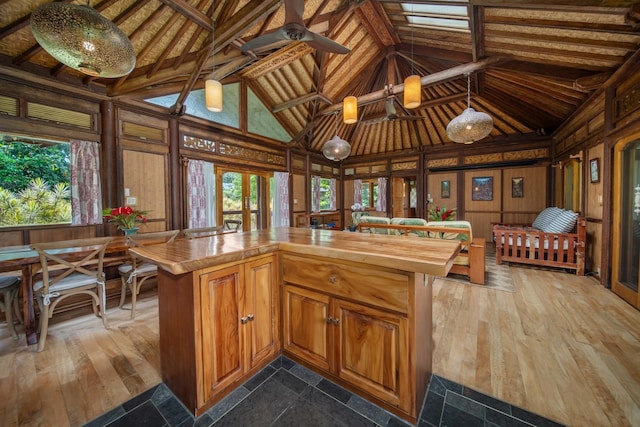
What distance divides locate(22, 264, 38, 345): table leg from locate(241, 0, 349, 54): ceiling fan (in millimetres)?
2899

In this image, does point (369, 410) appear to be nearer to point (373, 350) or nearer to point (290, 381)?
point (373, 350)

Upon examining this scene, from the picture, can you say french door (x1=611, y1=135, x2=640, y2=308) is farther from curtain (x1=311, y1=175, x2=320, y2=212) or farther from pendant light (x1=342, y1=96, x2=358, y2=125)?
curtain (x1=311, y1=175, x2=320, y2=212)

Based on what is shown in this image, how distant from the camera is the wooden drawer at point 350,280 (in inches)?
49.4

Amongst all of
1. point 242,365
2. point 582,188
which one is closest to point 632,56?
point 582,188

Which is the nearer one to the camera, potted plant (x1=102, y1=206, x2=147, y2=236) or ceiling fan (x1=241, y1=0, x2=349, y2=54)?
ceiling fan (x1=241, y1=0, x2=349, y2=54)

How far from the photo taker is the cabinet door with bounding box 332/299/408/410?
1.29 m

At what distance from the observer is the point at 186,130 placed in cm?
464

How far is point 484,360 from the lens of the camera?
1873 mm

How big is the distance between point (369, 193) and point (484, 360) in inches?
315

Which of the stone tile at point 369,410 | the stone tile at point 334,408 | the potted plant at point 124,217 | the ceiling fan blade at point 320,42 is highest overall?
the ceiling fan blade at point 320,42

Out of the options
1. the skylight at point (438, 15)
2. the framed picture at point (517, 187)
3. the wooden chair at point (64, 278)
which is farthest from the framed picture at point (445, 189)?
the wooden chair at point (64, 278)

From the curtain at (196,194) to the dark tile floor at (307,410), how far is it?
3571 millimetres

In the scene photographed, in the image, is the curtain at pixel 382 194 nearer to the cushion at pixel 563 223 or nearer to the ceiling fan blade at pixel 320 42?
the cushion at pixel 563 223

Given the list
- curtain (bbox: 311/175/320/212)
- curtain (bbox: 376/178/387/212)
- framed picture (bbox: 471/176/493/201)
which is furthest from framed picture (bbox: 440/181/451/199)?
curtain (bbox: 311/175/320/212)
